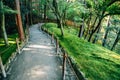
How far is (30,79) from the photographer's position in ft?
28.3

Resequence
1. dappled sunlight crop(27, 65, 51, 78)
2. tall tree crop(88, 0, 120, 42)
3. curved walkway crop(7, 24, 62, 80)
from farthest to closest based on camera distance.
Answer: tall tree crop(88, 0, 120, 42)
dappled sunlight crop(27, 65, 51, 78)
curved walkway crop(7, 24, 62, 80)

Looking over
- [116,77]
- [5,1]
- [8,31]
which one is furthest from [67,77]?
[8,31]

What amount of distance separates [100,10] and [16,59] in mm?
13323

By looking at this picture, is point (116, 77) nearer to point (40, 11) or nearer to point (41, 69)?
point (41, 69)

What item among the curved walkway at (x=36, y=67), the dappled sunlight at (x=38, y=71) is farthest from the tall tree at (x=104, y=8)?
the dappled sunlight at (x=38, y=71)

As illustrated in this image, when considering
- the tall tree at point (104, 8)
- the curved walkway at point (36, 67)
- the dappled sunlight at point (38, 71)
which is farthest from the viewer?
the tall tree at point (104, 8)

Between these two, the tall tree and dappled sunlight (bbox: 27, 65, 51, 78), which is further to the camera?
the tall tree

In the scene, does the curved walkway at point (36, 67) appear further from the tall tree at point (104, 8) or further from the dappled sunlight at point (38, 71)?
the tall tree at point (104, 8)

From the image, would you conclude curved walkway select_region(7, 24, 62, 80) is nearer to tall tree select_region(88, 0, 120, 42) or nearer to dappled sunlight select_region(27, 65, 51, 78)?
dappled sunlight select_region(27, 65, 51, 78)

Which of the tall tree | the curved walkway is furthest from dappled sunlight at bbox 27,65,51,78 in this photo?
the tall tree

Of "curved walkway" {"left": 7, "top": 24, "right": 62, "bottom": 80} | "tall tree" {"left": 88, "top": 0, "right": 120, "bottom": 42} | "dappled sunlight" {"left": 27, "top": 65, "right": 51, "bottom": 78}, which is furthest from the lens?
"tall tree" {"left": 88, "top": 0, "right": 120, "bottom": 42}

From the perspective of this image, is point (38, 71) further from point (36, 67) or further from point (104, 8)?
point (104, 8)

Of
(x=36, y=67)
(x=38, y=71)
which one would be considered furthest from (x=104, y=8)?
(x=38, y=71)

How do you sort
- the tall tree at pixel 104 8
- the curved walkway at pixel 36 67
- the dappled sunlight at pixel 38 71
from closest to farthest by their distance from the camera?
1. the curved walkway at pixel 36 67
2. the dappled sunlight at pixel 38 71
3. the tall tree at pixel 104 8
